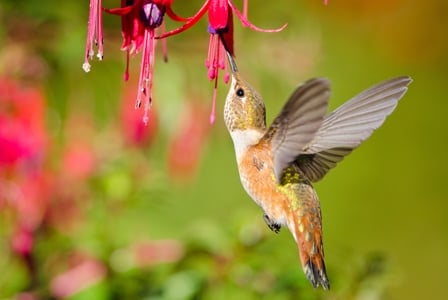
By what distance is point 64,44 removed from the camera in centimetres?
158

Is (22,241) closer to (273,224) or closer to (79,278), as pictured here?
(79,278)

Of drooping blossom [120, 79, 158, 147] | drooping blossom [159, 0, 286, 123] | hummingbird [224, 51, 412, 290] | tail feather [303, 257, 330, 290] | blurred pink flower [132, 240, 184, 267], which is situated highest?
drooping blossom [120, 79, 158, 147]

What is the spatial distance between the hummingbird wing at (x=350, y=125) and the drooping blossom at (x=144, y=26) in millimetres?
205

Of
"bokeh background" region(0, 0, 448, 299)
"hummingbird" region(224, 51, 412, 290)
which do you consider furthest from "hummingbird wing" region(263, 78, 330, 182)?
"bokeh background" region(0, 0, 448, 299)

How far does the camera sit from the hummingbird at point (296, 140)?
0.84 m

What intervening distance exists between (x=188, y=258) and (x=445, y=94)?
207 centimetres

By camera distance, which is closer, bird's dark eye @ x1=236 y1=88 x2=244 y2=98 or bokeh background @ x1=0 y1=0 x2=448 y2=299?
bird's dark eye @ x1=236 y1=88 x2=244 y2=98

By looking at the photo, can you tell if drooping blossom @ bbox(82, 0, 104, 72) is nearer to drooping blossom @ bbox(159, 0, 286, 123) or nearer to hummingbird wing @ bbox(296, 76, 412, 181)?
drooping blossom @ bbox(159, 0, 286, 123)

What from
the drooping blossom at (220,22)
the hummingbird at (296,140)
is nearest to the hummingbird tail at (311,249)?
the hummingbird at (296,140)

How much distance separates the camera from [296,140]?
0.86 metres

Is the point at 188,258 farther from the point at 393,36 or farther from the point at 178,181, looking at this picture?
the point at 393,36

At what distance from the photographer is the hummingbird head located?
88cm

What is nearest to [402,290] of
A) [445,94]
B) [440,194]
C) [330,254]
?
[440,194]

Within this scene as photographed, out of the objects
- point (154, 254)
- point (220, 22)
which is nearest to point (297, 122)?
point (220, 22)
